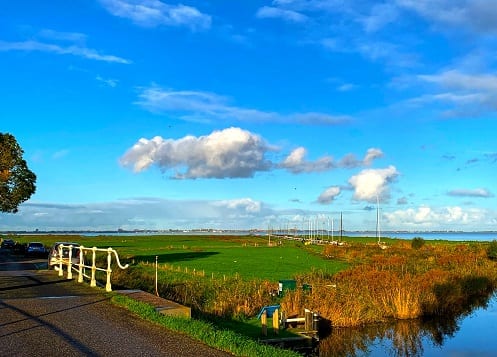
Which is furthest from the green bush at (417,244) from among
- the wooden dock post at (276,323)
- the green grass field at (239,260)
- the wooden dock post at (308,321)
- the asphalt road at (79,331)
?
the asphalt road at (79,331)

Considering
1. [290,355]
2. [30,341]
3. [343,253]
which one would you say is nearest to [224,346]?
[290,355]

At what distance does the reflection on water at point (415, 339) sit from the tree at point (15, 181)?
34443 millimetres

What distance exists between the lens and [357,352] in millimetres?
18656

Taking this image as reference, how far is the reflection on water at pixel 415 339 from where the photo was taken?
19.2m

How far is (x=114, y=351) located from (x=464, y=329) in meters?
19.1

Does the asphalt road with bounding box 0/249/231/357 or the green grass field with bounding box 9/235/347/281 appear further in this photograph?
the green grass field with bounding box 9/235/347/281

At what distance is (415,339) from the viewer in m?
21.0

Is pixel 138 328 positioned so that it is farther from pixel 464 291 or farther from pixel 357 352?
pixel 464 291

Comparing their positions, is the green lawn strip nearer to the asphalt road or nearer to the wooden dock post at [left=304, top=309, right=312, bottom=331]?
the asphalt road

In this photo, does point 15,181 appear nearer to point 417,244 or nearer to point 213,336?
point 213,336

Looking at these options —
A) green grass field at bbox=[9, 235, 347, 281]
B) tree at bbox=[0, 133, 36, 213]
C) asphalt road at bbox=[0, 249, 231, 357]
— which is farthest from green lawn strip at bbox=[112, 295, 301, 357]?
tree at bbox=[0, 133, 36, 213]

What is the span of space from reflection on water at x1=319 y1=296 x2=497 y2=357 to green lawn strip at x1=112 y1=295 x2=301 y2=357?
→ 7.95 metres

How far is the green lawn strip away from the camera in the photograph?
9.45 metres

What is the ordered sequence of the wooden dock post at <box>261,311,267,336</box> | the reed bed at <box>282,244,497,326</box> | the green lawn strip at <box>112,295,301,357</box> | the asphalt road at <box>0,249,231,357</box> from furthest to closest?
the reed bed at <box>282,244,497,326</box>
the wooden dock post at <box>261,311,267,336</box>
the green lawn strip at <box>112,295,301,357</box>
the asphalt road at <box>0,249,231,357</box>
